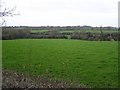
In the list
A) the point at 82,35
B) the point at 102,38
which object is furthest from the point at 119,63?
the point at 82,35

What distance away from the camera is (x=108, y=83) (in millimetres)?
18344

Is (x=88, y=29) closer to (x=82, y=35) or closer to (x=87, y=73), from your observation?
(x=82, y=35)

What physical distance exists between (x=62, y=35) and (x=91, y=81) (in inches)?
2848

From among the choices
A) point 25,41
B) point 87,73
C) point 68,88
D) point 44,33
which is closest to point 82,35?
point 44,33

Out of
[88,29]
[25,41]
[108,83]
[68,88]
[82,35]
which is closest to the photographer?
[68,88]

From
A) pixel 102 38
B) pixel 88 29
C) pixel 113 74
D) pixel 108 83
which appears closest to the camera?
pixel 108 83

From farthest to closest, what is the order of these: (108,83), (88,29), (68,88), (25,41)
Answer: (88,29)
(25,41)
(108,83)
(68,88)

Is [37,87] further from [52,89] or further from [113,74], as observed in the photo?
[113,74]

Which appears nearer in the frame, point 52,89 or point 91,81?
point 52,89

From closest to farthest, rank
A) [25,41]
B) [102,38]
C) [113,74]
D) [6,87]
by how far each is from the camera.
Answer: [6,87] < [113,74] < [25,41] < [102,38]

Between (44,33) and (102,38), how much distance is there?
1711 cm

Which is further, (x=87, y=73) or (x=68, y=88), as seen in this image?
(x=87, y=73)

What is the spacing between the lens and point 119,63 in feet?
96.5

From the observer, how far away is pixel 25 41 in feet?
205
